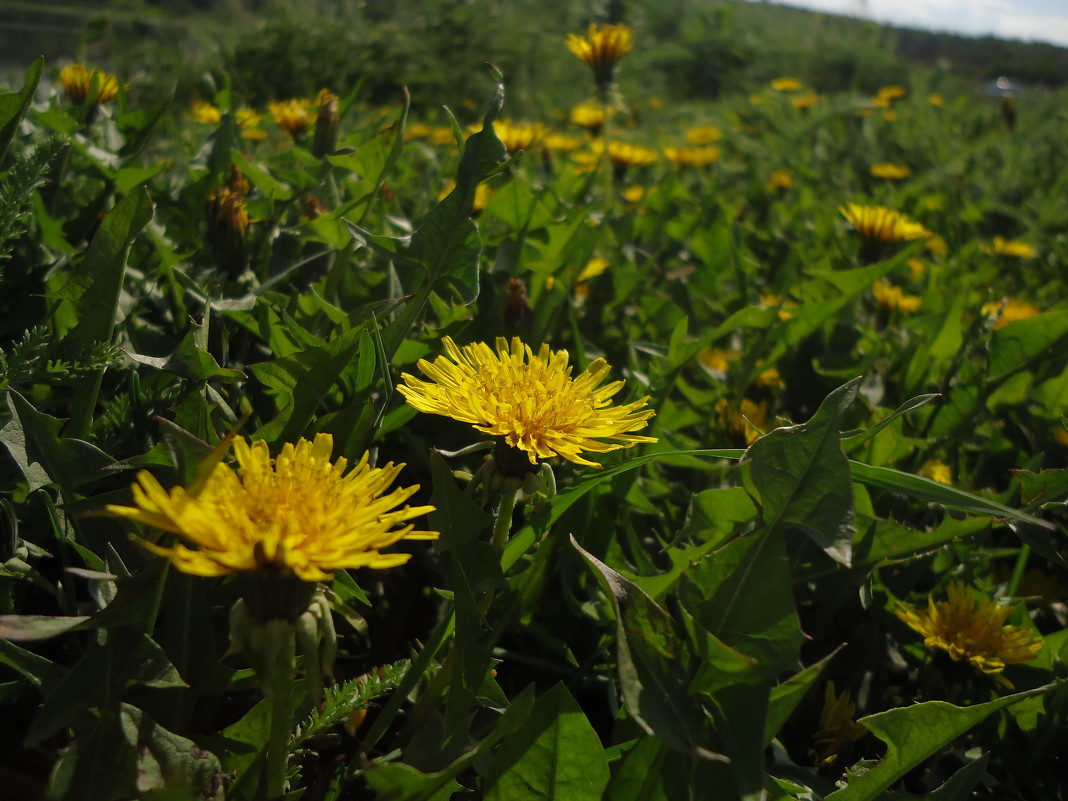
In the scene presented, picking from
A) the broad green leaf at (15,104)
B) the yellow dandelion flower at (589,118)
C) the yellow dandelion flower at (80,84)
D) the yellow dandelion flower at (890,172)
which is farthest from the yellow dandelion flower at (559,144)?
the broad green leaf at (15,104)

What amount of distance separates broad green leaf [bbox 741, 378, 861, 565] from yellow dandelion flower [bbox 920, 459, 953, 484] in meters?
0.85

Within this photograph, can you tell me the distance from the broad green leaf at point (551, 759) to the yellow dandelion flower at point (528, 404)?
0.26m

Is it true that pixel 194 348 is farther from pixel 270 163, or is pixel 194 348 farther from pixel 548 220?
pixel 270 163

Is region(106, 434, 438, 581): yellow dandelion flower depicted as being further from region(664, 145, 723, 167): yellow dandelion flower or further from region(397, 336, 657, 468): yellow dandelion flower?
region(664, 145, 723, 167): yellow dandelion flower

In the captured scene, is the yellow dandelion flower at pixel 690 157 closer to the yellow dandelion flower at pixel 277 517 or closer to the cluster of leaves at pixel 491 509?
the cluster of leaves at pixel 491 509

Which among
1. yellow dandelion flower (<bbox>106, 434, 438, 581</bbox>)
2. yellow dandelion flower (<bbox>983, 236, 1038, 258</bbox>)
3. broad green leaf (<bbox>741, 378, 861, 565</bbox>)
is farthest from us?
yellow dandelion flower (<bbox>983, 236, 1038, 258</bbox>)

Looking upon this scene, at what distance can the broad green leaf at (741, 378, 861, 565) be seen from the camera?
821 mm

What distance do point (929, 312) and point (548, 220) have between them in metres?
1.09

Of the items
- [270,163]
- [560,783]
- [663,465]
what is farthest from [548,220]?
[560,783]

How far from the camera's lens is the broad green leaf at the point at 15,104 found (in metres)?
1.12

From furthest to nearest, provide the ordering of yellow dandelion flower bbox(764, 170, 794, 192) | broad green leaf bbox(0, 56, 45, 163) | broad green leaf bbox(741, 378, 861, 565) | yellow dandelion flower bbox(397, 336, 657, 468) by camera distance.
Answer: yellow dandelion flower bbox(764, 170, 794, 192)
broad green leaf bbox(0, 56, 45, 163)
yellow dandelion flower bbox(397, 336, 657, 468)
broad green leaf bbox(741, 378, 861, 565)

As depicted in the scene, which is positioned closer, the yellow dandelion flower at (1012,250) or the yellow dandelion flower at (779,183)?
the yellow dandelion flower at (1012,250)

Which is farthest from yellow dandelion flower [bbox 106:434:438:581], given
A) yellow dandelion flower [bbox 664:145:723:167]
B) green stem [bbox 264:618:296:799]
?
yellow dandelion flower [bbox 664:145:723:167]

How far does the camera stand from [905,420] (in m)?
1.62
